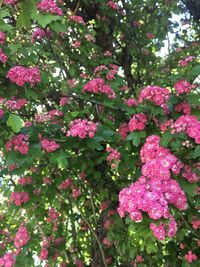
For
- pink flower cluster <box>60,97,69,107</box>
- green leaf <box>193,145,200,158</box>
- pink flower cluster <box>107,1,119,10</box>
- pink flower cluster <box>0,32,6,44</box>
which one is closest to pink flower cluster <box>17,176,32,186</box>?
pink flower cluster <box>60,97,69,107</box>

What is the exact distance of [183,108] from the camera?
2768mm

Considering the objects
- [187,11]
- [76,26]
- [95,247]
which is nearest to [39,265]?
Result: [95,247]

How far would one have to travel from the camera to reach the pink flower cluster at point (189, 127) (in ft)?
7.53

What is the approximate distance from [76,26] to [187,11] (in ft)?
7.95

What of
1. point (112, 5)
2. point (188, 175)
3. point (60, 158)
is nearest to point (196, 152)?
point (188, 175)

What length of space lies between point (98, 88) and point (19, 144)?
82 centimetres

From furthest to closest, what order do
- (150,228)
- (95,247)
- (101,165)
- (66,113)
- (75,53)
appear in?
(95,247) → (75,53) → (101,165) → (66,113) → (150,228)

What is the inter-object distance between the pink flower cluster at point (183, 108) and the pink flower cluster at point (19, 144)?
3.25 feet

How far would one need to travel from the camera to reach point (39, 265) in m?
4.07

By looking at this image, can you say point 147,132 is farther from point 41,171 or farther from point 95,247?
point 95,247

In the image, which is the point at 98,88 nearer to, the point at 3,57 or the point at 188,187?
the point at 3,57

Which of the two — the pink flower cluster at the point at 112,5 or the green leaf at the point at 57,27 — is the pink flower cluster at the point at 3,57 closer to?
the green leaf at the point at 57,27

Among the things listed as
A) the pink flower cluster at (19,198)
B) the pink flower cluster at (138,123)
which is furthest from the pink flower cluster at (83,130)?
the pink flower cluster at (19,198)

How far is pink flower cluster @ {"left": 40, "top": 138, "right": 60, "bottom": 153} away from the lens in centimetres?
272
